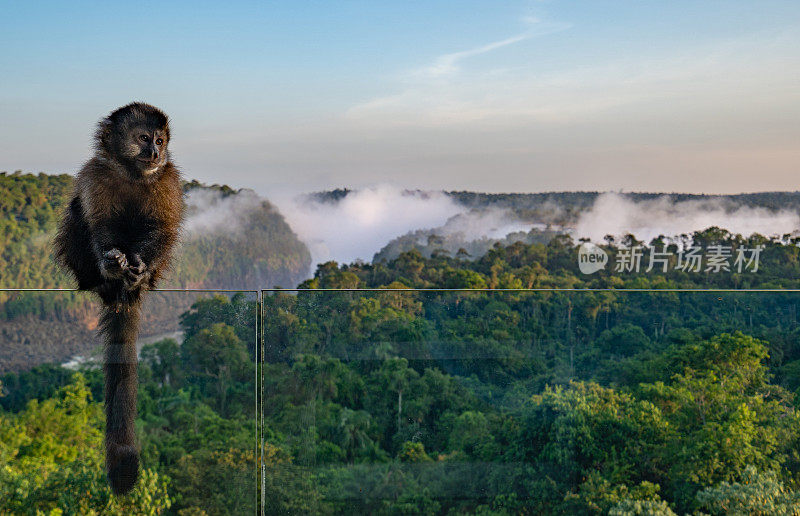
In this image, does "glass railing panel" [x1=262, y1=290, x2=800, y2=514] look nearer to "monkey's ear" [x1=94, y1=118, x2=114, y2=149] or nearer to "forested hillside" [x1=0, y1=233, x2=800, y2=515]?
"forested hillside" [x1=0, y1=233, x2=800, y2=515]

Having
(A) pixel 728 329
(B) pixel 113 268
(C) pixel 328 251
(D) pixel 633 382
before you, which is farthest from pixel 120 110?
(C) pixel 328 251

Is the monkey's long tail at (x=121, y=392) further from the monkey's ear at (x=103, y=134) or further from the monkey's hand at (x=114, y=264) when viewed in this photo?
the monkey's ear at (x=103, y=134)

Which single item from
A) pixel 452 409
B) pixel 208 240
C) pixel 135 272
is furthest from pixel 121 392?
pixel 208 240

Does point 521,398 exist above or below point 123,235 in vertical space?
below

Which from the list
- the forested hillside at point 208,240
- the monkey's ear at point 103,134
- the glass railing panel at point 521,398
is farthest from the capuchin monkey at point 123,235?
the forested hillside at point 208,240

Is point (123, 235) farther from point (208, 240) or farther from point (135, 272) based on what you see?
point (208, 240)

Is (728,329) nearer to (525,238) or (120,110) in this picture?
(120,110)
